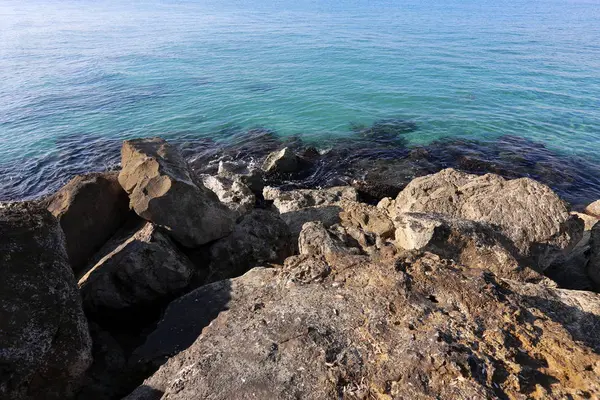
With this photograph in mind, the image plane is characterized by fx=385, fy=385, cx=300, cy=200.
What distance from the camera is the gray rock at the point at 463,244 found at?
6.76 meters

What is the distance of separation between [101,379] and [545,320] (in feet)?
19.0

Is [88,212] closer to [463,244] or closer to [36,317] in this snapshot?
[36,317]

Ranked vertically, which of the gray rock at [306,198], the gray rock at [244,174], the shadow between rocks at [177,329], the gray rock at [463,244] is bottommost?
the gray rock at [244,174]

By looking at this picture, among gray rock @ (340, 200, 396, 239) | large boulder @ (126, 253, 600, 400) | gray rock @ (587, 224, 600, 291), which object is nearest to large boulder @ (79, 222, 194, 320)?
large boulder @ (126, 253, 600, 400)

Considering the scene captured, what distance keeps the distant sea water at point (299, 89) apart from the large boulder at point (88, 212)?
33.7 ft

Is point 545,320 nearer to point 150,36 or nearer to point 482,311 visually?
point 482,311

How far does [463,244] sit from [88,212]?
728 centimetres

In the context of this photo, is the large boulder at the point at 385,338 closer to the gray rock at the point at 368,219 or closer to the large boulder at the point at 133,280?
the large boulder at the point at 133,280

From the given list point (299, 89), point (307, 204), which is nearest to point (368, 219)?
point (307, 204)

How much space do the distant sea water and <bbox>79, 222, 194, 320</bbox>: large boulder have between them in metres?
12.2

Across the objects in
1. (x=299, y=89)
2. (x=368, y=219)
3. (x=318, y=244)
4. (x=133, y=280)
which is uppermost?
(x=318, y=244)

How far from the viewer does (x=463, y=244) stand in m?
6.97

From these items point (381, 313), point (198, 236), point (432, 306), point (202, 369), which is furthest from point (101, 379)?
point (432, 306)

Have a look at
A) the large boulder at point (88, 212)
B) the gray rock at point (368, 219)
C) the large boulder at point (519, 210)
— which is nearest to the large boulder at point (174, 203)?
the large boulder at point (88, 212)
